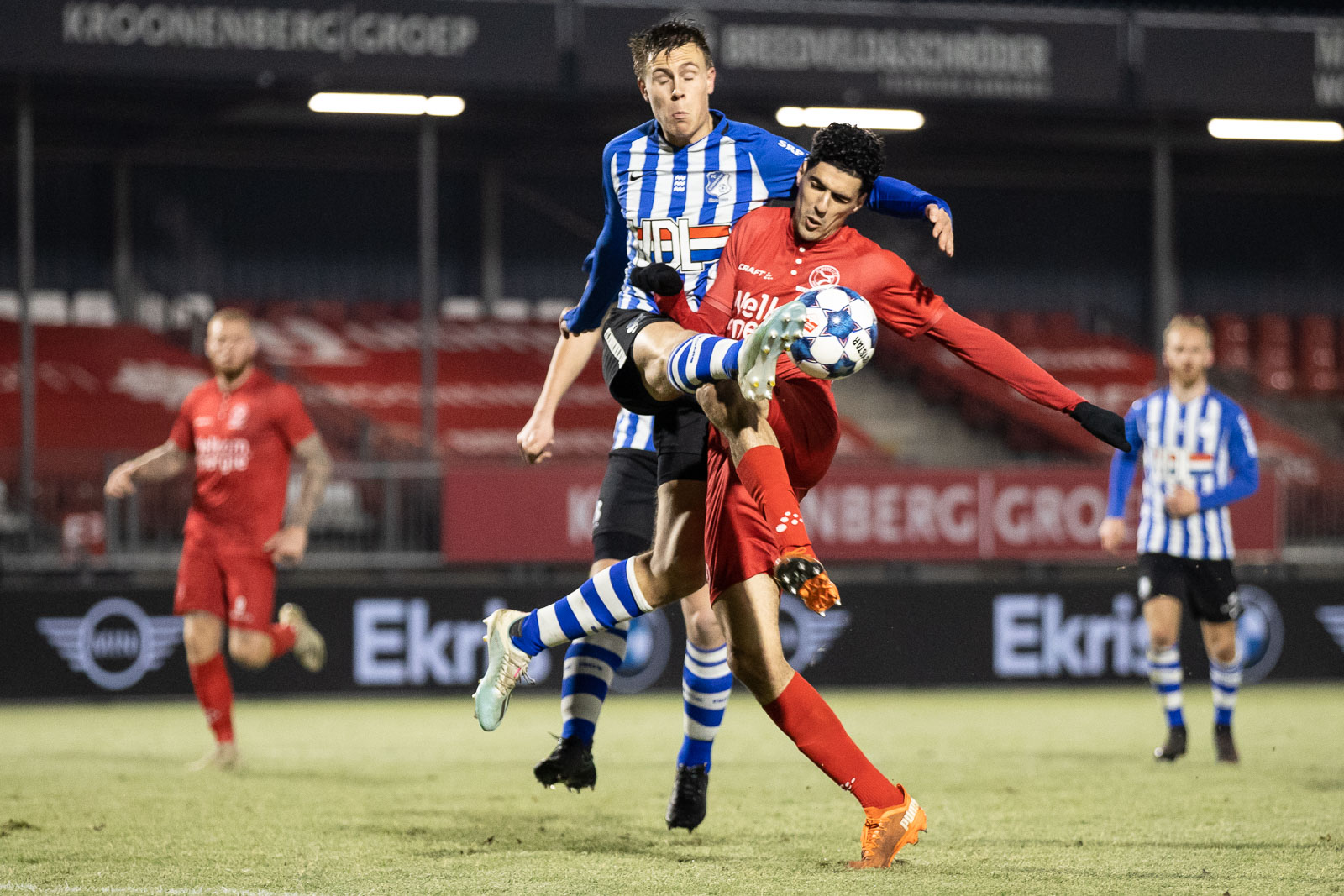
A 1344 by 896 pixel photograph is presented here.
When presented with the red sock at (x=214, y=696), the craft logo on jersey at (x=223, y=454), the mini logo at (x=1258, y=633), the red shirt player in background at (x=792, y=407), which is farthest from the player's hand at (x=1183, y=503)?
the mini logo at (x=1258, y=633)

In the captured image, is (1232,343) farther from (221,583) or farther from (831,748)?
(831,748)

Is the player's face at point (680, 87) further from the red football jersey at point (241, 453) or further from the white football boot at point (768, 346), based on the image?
the red football jersey at point (241, 453)

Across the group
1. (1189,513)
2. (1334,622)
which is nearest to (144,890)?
(1189,513)

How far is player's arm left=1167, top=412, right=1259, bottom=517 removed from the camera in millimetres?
7199

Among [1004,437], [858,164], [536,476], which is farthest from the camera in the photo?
[1004,437]

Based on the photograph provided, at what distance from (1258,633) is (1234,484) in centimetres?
490

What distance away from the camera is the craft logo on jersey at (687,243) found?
16.0 feet

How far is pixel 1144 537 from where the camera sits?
7.46 m

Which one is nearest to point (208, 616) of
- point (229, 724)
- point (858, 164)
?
point (229, 724)

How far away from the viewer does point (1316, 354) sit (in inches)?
765

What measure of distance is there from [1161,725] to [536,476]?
4.67 m

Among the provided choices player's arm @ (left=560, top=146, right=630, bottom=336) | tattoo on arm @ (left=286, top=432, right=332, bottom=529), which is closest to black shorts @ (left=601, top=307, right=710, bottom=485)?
player's arm @ (left=560, top=146, right=630, bottom=336)

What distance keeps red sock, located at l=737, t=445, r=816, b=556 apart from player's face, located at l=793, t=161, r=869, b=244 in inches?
25.4

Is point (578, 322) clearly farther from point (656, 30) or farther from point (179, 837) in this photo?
point (179, 837)
